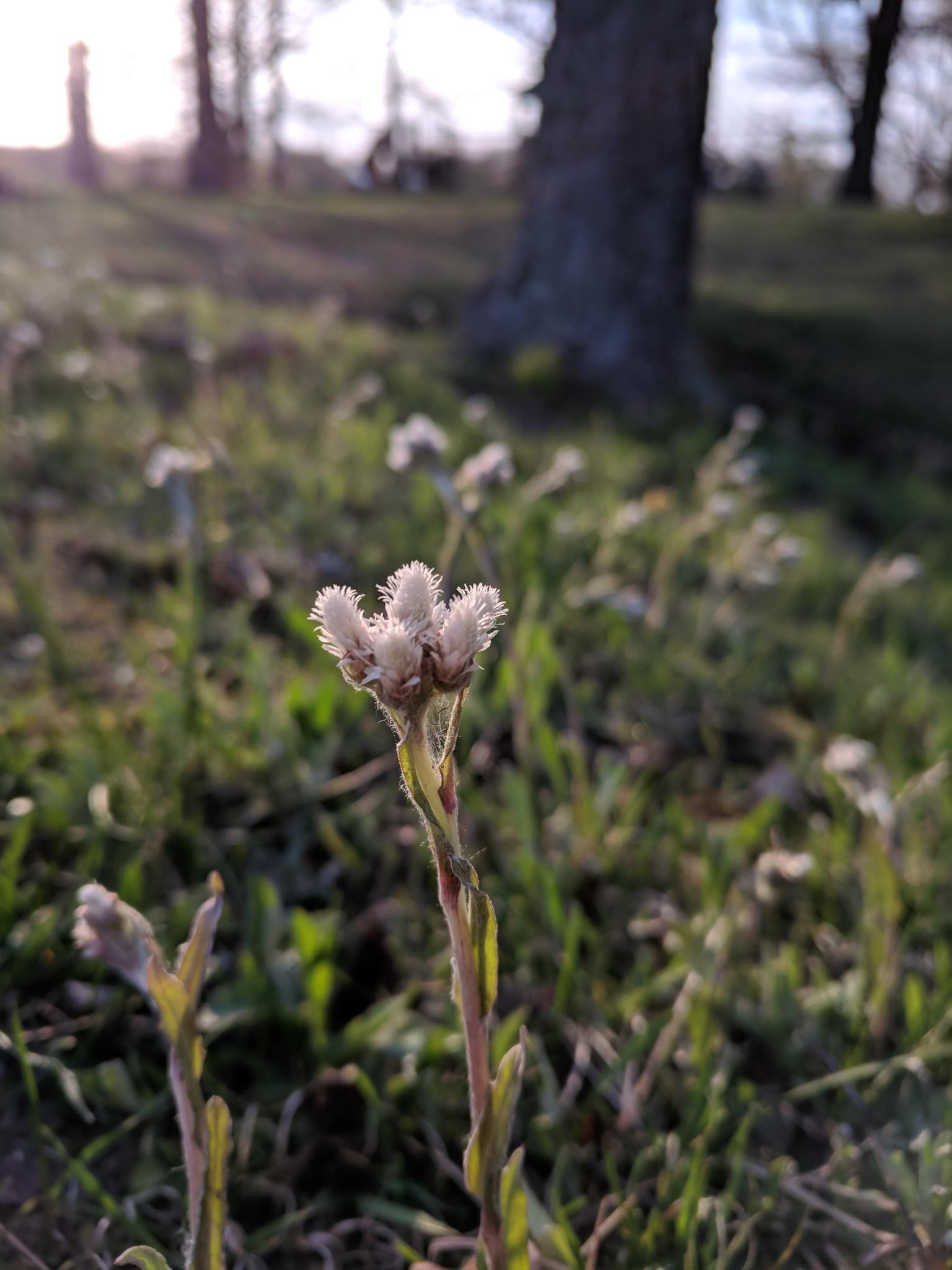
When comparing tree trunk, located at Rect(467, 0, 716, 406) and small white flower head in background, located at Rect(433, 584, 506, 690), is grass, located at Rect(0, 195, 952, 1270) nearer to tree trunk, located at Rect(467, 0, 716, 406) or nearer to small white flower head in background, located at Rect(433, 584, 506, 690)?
small white flower head in background, located at Rect(433, 584, 506, 690)

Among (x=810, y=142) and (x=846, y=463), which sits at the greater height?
(x=810, y=142)

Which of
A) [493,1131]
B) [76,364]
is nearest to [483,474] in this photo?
[493,1131]

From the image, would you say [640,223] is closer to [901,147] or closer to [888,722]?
[888,722]

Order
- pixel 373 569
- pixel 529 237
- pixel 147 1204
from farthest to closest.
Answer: pixel 529 237, pixel 373 569, pixel 147 1204

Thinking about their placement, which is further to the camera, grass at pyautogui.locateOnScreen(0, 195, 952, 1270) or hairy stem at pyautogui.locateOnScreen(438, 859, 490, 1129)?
grass at pyautogui.locateOnScreen(0, 195, 952, 1270)

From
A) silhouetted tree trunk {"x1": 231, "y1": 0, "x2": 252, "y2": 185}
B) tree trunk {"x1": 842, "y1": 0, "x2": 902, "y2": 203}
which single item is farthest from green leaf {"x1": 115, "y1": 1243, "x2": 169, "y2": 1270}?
silhouetted tree trunk {"x1": 231, "y1": 0, "x2": 252, "y2": 185}

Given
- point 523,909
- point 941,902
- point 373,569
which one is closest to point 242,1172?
point 523,909
